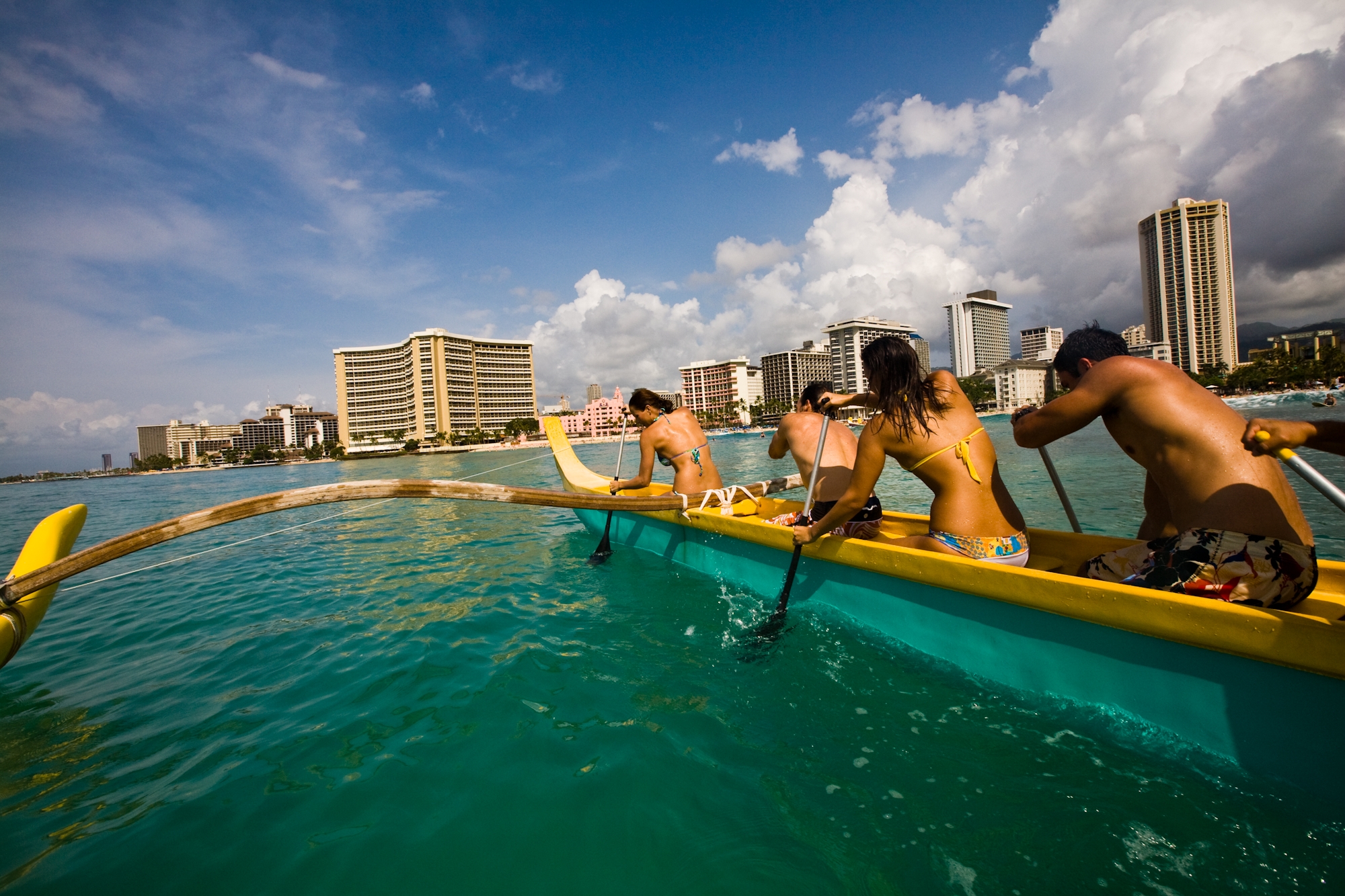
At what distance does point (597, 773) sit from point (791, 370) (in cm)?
16491

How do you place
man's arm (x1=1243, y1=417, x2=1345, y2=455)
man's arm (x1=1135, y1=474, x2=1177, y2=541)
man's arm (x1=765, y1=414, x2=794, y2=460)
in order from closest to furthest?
1. man's arm (x1=1243, y1=417, x2=1345, y2=455)
2. man's arm (x1=1135, y1=474, x2=1177, y2=541)
3. man's arm (x1=765, y1=414, x2=794, y2=460)

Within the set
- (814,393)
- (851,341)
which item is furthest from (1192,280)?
(814,393)


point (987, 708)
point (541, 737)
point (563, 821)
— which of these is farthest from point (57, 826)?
point (987, 708)

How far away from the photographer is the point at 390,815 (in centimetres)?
255

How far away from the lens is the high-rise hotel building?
115500 mm

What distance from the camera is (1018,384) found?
414ft

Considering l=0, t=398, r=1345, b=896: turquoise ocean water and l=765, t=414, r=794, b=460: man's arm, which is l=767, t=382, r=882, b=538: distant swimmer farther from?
l=0, t=398, r=1345, b=896: turquoise ocean water

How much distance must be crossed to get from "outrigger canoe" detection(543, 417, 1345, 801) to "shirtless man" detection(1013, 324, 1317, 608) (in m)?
0.15

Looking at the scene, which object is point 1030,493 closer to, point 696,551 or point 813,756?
point 696,551

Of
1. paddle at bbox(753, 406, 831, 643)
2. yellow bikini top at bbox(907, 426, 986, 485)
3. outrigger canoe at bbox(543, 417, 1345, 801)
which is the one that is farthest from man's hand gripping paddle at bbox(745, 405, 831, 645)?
yellow bikini top at bbox(907, 426, 986, 485)

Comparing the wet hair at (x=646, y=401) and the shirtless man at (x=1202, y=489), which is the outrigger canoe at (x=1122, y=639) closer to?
the shirtless man at (x=1202, y=489)

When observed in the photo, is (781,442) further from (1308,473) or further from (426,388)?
(426,388)

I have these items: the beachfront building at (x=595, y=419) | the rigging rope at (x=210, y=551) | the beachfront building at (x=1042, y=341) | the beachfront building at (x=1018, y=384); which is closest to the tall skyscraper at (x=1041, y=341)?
the beachfront building at (x=1042, y=341)

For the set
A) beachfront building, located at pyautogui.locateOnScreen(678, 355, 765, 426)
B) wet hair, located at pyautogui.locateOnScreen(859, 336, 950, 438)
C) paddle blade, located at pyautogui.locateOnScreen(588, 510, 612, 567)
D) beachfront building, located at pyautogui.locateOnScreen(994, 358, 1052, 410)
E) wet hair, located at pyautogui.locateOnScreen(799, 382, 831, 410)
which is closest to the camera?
wet hair, located at pyautogui.locateOnScreen(859, 336, 950, 438)
